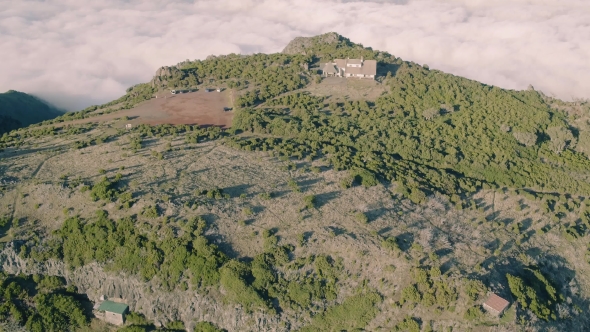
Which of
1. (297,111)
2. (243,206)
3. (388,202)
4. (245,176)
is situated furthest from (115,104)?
(388,202)

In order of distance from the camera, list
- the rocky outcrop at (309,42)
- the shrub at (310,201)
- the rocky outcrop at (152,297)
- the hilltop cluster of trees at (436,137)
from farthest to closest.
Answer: the rocky outcrop at (309,42)
the hilltop cluster of trees at (436,137)
the shrub at (310,201)
the rocky outcrop at (152,297)

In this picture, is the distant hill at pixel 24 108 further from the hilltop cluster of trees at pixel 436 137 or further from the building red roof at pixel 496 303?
the building red roof at pixel 496 303

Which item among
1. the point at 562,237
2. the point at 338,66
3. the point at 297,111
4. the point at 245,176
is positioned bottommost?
the point at 562,237

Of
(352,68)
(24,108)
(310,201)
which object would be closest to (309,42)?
(352,68)

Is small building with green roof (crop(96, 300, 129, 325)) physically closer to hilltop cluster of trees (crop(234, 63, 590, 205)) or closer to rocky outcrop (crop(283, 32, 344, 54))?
hilltop cluster of trees (crop(234, 63, 590, 205))

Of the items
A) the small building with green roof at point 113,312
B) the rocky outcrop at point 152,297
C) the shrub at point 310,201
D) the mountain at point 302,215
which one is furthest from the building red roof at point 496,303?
the small building with green roof at point 113,312

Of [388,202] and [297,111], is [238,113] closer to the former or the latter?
[297,111]

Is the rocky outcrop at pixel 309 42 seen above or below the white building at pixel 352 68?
above
